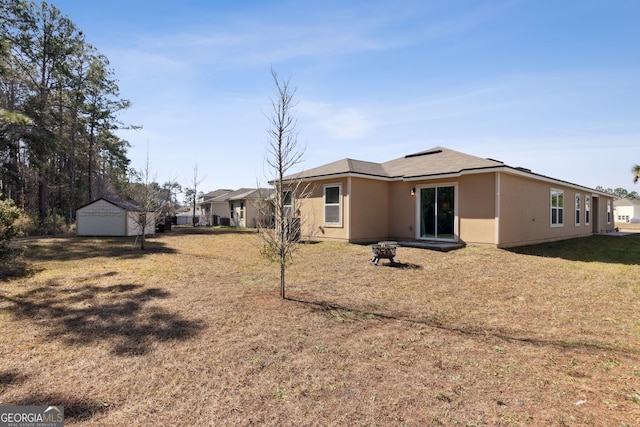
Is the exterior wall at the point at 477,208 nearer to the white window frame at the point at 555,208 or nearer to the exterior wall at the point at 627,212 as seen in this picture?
the white window frame at the point at 555,208

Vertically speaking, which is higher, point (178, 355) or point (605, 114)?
point (605, 114)

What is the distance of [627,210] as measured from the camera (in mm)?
61594

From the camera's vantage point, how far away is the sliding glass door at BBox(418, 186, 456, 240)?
12.8 m

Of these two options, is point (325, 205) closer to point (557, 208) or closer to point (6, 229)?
point (6, 229)

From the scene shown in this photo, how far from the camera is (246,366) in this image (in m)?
3.65

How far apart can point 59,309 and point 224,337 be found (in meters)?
3.63

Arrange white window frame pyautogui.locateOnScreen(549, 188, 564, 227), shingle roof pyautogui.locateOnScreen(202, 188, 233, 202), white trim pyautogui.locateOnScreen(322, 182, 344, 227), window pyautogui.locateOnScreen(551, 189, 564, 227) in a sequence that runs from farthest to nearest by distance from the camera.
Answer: shingle roof pyautogui.locateOnScreen(202, 188, 233, 202) → window pyautogui.locateOnScreen(551, 189, 564, 227) → white window frame pyautogui.locateOnScreen(549, 188, 564, 227) → white trim pyautogui.locateOnScreen(322, 182, 344, 227)

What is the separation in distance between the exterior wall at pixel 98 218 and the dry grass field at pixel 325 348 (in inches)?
449

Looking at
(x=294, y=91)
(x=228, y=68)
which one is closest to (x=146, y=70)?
(x=228, y=68)

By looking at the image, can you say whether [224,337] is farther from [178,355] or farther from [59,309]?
[59,309]

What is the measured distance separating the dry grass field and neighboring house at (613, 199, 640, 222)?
73.3m

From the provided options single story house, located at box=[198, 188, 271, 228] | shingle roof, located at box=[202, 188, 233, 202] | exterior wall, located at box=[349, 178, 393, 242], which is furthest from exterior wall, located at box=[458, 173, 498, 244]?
shingle roof, located at box=[202, 188, 233, 202]

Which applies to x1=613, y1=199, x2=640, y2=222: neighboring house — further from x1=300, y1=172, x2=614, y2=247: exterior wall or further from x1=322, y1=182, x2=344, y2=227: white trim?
x1=322, y1=182, x2=344, y2=227: white trim

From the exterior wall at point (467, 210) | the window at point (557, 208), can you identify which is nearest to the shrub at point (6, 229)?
the exterior wall at point (467, 210)
